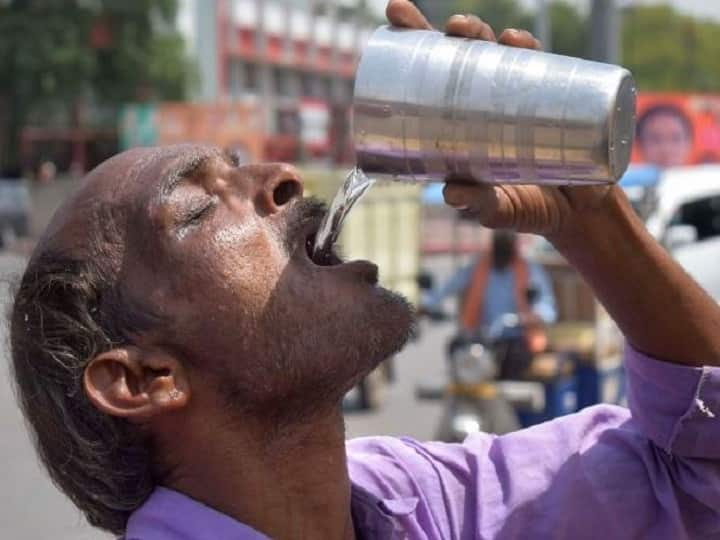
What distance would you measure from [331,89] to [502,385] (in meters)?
48.6

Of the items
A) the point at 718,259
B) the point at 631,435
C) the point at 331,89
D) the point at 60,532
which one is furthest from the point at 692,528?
the point at 331,89

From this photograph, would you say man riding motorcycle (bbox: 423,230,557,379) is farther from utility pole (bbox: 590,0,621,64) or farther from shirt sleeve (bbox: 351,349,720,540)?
shirt sleeve (bbox: 351,349,720,540)

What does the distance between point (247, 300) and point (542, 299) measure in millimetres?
5301

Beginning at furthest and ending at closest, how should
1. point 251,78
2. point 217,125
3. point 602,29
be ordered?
point 251,78 < point 217,125 < point 602,29

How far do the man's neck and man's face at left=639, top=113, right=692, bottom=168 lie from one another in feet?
69.0

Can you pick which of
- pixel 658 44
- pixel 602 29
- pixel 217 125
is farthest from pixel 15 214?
pixel 658 44

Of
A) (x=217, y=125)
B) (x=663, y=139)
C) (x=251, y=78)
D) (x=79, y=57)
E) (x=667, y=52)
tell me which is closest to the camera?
(x=663, y=139)

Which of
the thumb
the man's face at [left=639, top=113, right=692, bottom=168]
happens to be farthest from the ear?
the man's face at [left=639, top=113, right=692, bottom=168]

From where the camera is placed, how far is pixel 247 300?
1663 mm

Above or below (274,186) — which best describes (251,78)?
below

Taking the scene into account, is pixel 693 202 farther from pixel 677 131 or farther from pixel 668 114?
pixel 668 114

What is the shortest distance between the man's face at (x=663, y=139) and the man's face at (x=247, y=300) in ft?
68.9

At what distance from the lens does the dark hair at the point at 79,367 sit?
1.67m

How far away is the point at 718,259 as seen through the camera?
6918 millimetres
